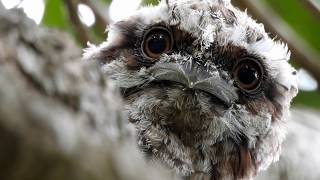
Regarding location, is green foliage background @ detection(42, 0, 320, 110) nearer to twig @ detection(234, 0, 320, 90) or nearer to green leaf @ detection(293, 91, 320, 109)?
green leaf @ detection(293, 91, 320, 109)

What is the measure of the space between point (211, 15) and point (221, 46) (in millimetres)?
320

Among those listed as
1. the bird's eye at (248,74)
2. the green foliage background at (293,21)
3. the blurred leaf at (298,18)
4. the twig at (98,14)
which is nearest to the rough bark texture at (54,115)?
the bird's eye at (248,74)

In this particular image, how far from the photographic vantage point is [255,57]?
357 centimetres

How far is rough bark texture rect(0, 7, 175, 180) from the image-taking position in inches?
31.4

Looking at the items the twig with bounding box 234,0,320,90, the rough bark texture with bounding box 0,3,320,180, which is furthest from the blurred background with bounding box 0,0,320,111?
the rough bark texture with bounding box 0,3,320,180

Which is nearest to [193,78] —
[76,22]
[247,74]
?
[247,74]

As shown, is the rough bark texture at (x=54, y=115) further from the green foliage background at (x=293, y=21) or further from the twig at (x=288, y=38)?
the green foliage background at (x=293, y=21)

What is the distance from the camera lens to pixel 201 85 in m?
3.02

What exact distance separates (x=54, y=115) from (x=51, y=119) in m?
0.01

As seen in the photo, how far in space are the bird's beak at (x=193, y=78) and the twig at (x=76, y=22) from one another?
1.13m

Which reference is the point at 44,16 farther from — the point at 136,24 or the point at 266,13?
the point at 266,13

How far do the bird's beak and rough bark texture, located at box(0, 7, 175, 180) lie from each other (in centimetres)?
192

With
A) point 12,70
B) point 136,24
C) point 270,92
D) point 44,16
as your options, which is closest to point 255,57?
point 270,92

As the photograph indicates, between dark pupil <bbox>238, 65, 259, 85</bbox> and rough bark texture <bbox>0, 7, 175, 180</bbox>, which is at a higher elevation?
dark pupil <bbox>238, 65, 259, 85</bbox>
